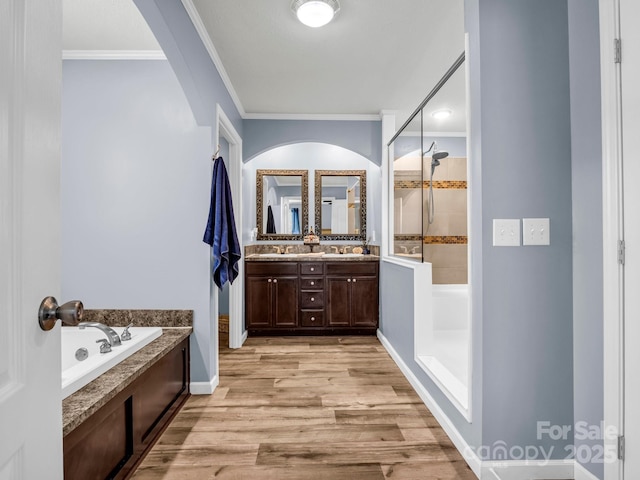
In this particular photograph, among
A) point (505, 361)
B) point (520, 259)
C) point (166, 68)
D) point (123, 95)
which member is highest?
point (166, 68)

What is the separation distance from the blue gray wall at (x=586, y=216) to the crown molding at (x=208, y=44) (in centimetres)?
195

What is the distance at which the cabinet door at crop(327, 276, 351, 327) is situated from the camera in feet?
12.9

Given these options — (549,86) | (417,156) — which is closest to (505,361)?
(549,86)

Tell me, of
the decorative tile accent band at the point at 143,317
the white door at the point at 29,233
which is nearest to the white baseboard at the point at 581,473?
the white door at the point at 29,233

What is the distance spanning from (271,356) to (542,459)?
2245 millimetres

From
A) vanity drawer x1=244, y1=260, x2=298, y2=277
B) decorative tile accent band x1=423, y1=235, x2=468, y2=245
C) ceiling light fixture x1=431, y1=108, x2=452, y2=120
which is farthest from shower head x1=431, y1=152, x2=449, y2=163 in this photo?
vanity drawer x1=244, y1=260, x2=298, y2=277

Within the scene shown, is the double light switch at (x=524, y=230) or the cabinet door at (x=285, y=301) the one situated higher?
the double light switch at (x=524, y=230)

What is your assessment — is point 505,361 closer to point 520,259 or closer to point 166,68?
point 520,259

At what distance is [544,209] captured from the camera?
1.62 meters

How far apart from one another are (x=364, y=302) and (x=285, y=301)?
34.4 inches

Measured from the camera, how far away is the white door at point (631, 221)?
4.13ft

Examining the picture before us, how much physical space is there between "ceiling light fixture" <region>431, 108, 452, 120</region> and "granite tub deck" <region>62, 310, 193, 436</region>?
→ 3214mm

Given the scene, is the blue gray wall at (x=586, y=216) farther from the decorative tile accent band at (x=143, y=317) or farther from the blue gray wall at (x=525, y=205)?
the decorative tile accent band at (x=143, y=317)

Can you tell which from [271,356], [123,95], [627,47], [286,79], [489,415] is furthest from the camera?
[271,356]
